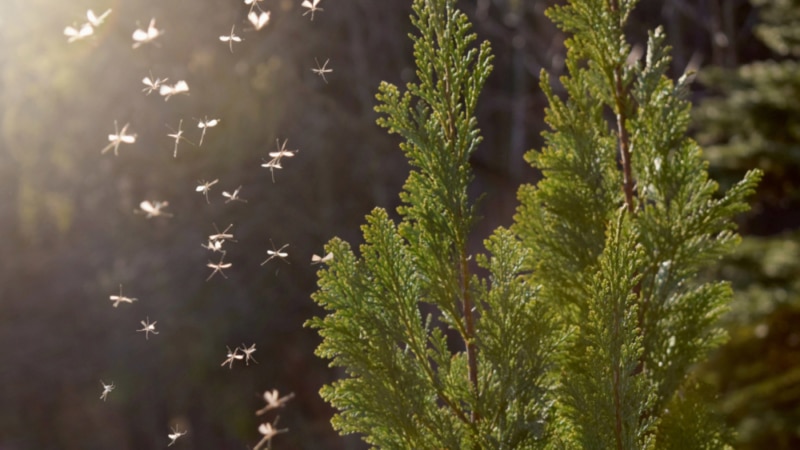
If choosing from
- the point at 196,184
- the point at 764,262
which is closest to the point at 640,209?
the point at 764,262

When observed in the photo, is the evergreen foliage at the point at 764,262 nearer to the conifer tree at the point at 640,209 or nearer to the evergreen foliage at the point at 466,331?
the conifer tree at the point at 640,209

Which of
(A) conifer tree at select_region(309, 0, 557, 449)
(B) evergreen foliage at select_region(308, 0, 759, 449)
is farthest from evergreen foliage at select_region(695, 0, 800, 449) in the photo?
(A) conifer tree at select_region(309, 0, 557, 449)

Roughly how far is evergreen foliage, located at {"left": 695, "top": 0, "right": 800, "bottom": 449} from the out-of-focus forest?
222 cm

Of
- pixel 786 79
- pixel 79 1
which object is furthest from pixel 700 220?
pixel 79 1

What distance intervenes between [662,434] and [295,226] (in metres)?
8.97

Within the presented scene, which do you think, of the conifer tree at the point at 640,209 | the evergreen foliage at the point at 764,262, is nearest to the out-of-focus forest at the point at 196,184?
the evergreen foliage at the point at 764,262

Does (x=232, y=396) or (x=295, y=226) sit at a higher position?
(x=295, y=226)

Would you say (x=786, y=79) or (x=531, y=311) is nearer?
(x=531, y=311)

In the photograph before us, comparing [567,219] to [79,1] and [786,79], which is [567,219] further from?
[79,1]

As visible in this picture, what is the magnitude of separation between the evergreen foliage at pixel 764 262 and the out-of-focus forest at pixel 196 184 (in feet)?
7.29

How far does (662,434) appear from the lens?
1767 mm

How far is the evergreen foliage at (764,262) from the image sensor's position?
6016 mm

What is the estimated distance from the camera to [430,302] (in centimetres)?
163

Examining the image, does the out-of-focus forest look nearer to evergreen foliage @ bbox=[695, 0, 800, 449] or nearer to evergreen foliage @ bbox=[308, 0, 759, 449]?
evergreen foliage @ bbox=[695, 0, 800, 449]
